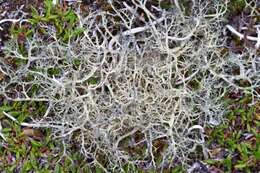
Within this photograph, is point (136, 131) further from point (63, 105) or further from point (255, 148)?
point (255, 148)

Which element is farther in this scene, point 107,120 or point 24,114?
point 24,114

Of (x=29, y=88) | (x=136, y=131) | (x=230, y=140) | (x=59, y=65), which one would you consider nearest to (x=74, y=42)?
(x=59, y=65)

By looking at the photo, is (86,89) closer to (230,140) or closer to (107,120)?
(107,120)

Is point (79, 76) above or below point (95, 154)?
above

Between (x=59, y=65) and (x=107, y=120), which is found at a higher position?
(x=59, y=65)

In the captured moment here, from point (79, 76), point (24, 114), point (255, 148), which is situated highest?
point (79, 76)

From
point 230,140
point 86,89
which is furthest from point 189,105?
point 86,89
